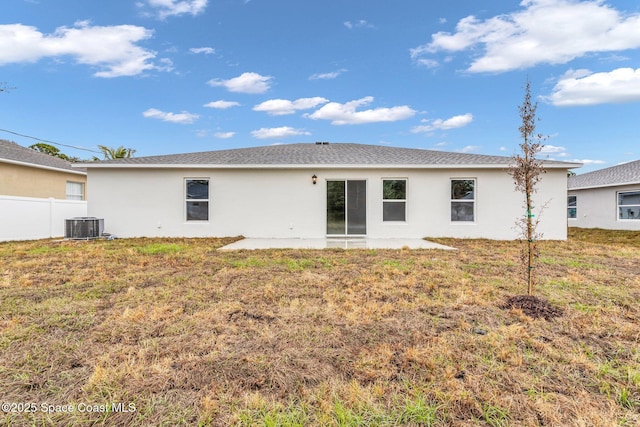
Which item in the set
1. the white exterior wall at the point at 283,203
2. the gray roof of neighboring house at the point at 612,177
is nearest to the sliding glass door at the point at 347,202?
the white exterior wall at the point at 283,203

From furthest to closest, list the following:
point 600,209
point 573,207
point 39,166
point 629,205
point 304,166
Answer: point 573,207, point 600,209, point 629,205, point 39,166, point 304,166

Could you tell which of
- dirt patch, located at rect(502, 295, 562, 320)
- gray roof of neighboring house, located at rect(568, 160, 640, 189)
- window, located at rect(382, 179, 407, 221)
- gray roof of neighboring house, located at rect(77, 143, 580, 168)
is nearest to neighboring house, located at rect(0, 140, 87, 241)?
gray roof of neighboring house, located at rect(77, 143, 580, 168)

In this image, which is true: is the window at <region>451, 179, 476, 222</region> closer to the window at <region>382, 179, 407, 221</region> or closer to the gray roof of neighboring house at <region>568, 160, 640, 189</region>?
the window at <region>382, 179, 407, 221</region>

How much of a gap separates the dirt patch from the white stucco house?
7.17 metres

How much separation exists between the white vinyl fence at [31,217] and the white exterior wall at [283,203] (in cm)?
232

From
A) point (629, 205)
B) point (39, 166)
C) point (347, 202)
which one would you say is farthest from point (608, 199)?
point (39, 166)

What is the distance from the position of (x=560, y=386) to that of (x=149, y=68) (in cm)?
1996

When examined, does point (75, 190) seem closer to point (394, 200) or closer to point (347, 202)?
point (347, 202)

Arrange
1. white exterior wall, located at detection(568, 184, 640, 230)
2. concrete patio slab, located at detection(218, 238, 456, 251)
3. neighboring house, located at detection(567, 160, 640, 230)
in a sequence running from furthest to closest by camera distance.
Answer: white exterior wall, located at detection(568, 184, 640, 230) < neighboring house, located at detection(567, 160, 640, 230) < concrete patio slab, located at detection(218, 238, 456, 251)

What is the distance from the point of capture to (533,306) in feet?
12.5

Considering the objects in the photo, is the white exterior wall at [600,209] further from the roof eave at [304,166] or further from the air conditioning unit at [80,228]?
the air conditioning unit at [80,228]

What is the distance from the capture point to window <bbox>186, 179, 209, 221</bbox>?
11.4 meters

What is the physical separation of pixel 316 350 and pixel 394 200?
358 inches

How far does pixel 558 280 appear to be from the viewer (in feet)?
17.1
